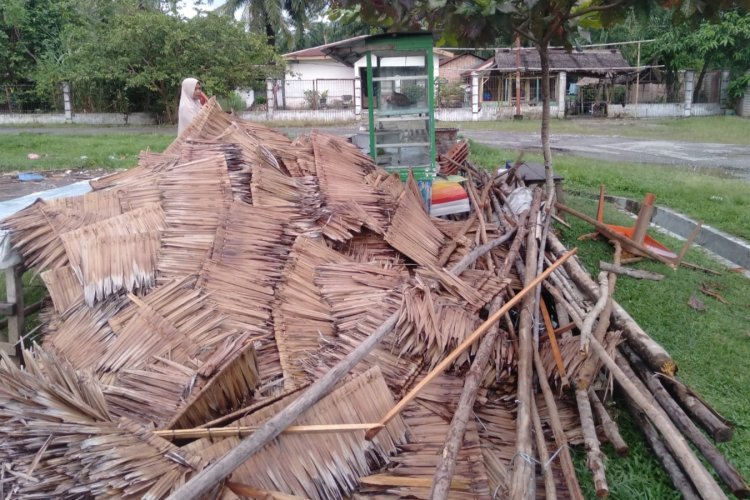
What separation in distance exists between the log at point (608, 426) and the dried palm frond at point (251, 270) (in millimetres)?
1621

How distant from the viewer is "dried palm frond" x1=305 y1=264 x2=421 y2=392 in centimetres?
297

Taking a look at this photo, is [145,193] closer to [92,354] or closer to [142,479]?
[92,354]

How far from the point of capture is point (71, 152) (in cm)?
1275

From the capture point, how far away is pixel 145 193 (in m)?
4.08

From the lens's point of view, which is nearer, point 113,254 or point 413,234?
point 113,254

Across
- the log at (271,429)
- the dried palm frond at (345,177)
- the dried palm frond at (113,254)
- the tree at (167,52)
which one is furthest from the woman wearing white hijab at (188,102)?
the tree at (167,52)

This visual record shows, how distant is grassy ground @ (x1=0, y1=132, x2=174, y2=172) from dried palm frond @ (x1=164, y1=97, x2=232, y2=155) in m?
6.62

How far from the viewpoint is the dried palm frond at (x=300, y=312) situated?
3.06m

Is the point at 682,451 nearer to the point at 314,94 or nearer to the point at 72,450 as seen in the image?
the point at 72,450

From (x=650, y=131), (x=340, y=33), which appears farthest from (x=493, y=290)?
(x=340, y=33)

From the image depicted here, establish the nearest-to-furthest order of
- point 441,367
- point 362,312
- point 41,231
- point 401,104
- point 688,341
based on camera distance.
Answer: point 441,367
point 362,312
point 41,231
point 688,341
point 401,104

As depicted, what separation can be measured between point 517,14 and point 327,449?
4124 millimetres

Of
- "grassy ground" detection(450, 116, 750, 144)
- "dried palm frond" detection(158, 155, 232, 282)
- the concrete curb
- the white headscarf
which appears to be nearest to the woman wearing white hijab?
the white headscarf

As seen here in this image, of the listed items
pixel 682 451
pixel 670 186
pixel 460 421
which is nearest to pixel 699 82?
pixel 670 186
